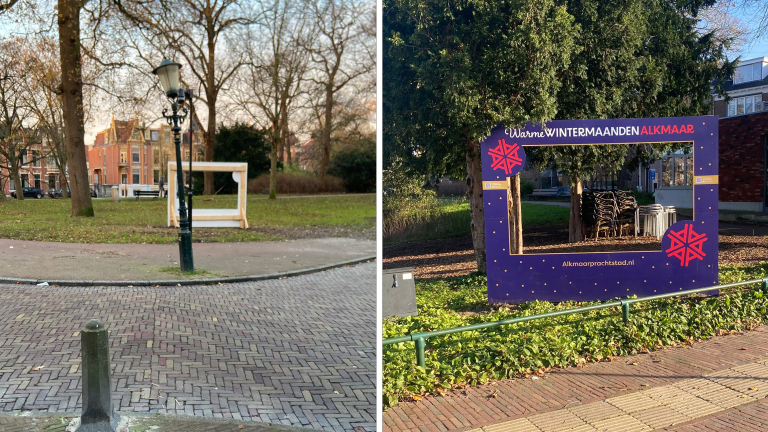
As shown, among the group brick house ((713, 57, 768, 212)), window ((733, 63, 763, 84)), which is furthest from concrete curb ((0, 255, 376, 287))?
window ((733, 63, 763, 84))

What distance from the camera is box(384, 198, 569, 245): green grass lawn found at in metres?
2.56

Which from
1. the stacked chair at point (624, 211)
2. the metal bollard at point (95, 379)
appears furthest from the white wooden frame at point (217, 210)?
the stacked chair at point (624, 211)

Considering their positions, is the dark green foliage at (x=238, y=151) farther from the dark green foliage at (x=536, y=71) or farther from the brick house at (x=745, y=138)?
the brick house at (x=745, y=138)

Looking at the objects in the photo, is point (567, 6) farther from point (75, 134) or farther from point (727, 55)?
point (75, 134)

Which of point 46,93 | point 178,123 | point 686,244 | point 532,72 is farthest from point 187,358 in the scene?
point 686,244

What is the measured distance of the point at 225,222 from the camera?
6.50 meters

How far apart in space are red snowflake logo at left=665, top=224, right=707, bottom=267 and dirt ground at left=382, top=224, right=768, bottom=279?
82mm

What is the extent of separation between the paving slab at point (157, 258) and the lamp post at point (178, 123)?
0.18m

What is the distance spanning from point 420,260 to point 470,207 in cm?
38

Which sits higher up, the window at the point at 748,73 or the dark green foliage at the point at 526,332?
the window at the point at 748,73

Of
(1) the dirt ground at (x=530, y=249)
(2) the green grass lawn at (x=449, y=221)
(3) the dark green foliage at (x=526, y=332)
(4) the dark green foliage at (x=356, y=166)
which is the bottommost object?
(3) the dark green foliage at (x=526, y=332)

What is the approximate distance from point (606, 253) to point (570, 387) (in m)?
0.75

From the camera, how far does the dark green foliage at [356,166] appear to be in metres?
6.29

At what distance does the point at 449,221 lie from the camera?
2.68 meters
